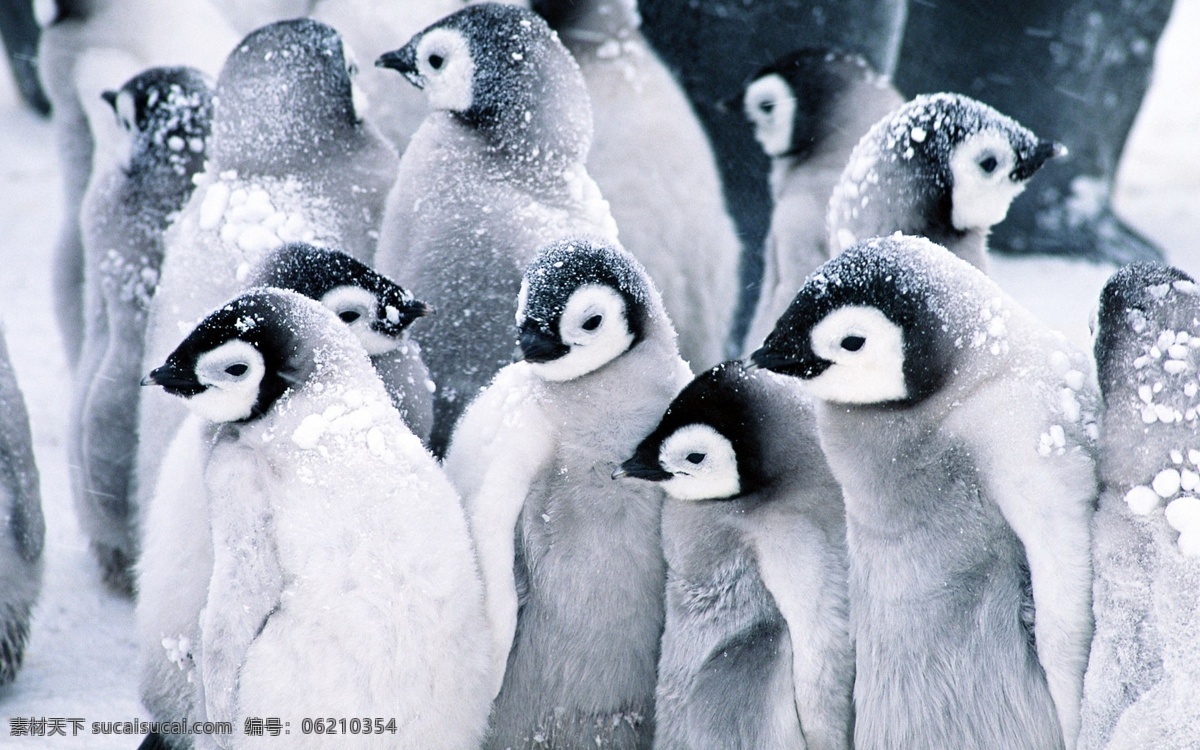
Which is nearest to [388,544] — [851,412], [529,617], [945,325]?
[529,617]

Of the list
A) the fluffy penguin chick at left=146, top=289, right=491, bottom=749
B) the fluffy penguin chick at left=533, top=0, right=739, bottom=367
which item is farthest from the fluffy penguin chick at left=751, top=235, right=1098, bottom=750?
the fluffy penguin chick at left=533, top=0, right=739, bottom=367

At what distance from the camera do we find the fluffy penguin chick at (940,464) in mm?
1484

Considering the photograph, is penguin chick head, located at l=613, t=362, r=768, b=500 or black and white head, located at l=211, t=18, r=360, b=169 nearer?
penguin chick head, located at l=613, t=362, r=768, b=500

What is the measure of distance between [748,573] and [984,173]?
734 mm

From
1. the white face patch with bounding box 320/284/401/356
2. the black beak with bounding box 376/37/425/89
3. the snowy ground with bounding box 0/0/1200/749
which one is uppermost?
the black beak with bounding box 376/37/425/89

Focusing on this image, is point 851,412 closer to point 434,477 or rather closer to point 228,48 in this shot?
point 434,477

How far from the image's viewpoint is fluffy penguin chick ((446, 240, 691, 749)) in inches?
66.1

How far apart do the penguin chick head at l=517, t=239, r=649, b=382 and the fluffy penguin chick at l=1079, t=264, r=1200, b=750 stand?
58 centimetres

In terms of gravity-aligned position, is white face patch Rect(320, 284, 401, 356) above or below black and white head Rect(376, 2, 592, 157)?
below

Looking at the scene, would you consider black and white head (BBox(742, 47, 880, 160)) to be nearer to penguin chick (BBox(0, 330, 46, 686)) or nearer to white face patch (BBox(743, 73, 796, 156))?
white face patch (BBox(743, 73, 796, 156))

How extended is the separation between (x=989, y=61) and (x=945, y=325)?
Result: 302 centimetres

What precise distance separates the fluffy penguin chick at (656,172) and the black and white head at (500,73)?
0.39 meters

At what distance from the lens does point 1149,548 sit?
1.40m

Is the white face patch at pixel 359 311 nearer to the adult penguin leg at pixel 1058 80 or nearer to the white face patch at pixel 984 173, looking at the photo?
the white face patch at pixel 984 173
